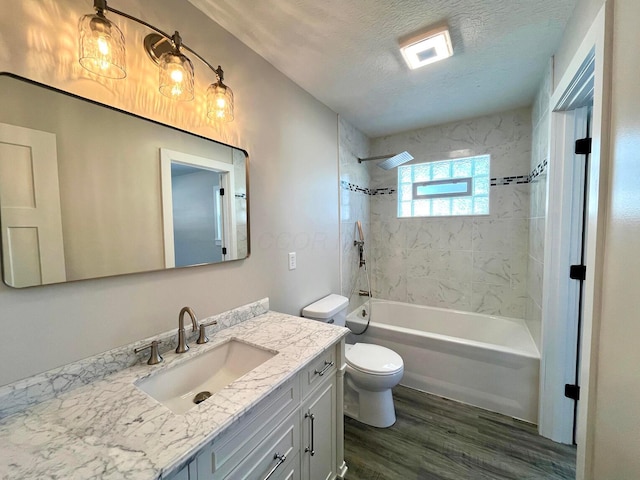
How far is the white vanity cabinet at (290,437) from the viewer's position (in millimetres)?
767

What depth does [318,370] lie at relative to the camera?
47.5 inches

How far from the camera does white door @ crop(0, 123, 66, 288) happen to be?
0.76m

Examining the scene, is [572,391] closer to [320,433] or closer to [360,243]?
[320,433]

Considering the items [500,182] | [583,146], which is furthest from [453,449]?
[500,182]

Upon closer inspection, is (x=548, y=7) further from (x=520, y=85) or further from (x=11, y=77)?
(x=11, y=77)

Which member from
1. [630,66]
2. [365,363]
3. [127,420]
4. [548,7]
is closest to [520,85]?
[548,7]

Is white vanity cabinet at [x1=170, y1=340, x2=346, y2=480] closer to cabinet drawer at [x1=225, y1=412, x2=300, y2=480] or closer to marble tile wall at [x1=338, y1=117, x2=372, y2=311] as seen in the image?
cabinet drawer at [x1=225, y1=412, x2=300, y2=480]

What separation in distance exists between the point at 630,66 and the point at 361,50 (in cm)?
121

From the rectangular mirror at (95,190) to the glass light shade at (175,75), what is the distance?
0.16 metres

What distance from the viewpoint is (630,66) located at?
0.75 meters

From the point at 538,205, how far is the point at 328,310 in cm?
182

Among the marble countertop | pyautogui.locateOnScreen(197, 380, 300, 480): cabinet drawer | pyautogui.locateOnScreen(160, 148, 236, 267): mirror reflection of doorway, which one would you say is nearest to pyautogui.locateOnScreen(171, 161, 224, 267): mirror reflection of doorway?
pyautogui.locateOnScreen(160, 148, 236, 267): mirror reflection of doorway

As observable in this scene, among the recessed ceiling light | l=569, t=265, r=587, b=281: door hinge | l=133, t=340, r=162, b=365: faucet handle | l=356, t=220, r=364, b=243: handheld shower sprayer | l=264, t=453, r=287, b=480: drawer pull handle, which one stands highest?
the recessed ceiling light

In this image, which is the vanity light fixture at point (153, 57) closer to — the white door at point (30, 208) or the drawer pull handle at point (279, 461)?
the white door at point (30, 208)
